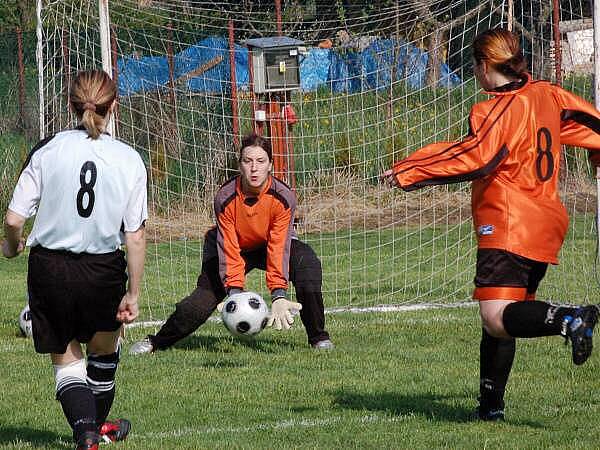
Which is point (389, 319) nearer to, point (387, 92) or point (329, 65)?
point (387, 92)

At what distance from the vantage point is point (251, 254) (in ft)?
28.5

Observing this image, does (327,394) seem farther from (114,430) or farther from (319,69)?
(319,69)

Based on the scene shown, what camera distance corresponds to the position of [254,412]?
6.58 meters

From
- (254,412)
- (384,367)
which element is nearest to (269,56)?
(384,367)

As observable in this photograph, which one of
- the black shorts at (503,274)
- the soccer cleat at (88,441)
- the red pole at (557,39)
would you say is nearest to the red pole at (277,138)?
the red pole at (557,39)

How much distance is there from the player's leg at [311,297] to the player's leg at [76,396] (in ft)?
11.0

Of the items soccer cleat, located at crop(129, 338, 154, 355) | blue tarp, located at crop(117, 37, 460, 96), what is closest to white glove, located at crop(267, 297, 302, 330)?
soccer cleat, located at crop(129, 338, 154, 355)

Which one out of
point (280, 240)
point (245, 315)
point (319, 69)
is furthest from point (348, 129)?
point (319, 69)

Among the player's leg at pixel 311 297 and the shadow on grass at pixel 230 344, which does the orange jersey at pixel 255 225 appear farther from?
the shadow on grass at pixel 230 344

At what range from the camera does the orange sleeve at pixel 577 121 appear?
5938mm

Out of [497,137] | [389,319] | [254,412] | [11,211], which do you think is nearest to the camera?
[11,211]

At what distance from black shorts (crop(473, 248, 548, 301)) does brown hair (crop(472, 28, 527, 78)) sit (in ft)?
2.78

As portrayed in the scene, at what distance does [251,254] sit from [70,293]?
139 inches

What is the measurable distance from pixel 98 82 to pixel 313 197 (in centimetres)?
909
